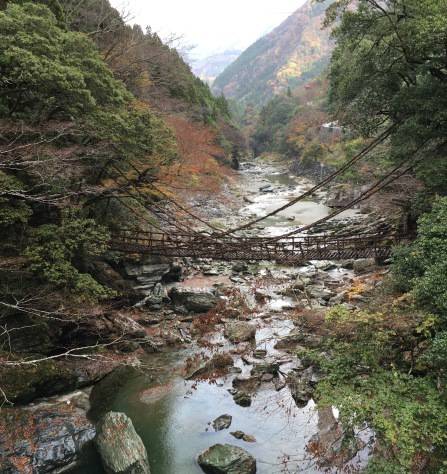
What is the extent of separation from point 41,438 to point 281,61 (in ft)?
440

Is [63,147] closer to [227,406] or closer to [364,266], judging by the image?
[227,406]

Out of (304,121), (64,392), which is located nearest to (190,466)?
(64,392)

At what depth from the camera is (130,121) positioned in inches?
368

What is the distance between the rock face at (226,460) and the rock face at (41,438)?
2.13 meters

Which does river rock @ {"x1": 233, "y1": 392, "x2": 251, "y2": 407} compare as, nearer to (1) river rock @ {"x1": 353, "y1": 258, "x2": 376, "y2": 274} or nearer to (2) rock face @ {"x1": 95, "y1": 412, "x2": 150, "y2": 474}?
(2) rock face @ {"x1": 95, "y1": 412, "x2": 150, "y2": 474}

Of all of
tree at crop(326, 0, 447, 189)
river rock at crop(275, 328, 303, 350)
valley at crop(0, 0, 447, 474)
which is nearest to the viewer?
valley at crop(0, 0, 447, 474)

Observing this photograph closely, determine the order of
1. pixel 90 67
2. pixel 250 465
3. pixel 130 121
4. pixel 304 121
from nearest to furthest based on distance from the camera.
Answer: pixel 250 465 < pixel 90 67 < pixel 130 121 < pixel 304 121

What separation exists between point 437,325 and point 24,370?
6849mm

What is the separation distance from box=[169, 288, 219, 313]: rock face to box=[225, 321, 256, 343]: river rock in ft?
4.69

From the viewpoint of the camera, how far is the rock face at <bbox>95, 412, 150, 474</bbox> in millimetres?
6086

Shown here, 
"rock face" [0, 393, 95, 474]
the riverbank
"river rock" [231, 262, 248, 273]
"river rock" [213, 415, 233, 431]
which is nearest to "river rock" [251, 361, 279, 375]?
the riverbank

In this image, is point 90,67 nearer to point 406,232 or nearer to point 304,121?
point 406,232

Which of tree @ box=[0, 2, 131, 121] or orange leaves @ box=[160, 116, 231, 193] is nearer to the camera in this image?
tree @ box=[0, 2, 131, 121]

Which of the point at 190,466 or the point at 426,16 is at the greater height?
the point at 426,16
